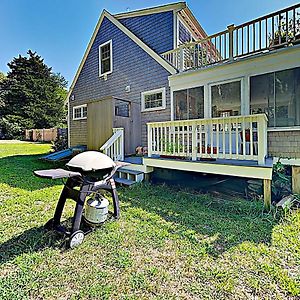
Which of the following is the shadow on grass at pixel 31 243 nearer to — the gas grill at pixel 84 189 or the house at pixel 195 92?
the gas grill at pixel 84 189

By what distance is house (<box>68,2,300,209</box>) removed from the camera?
16.8ft

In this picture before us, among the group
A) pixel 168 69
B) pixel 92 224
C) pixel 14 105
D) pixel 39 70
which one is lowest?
pixel 92 224

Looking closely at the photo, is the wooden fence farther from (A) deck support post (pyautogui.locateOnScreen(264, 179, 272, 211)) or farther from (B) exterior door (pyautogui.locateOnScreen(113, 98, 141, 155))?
(A) deck support post (pyautogui.locateOnScreen(264, 179, 272, 211))

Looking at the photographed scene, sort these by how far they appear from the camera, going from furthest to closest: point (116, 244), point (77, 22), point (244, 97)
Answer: point (77, 22) < point (244, 97) < point (116, 244)

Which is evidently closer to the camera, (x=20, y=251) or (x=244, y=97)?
(x=20, y=251)

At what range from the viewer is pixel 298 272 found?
240 centimetres

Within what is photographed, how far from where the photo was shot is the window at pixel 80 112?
11578 millimetres

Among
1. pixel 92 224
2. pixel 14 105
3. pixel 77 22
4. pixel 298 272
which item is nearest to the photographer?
pixel 298 272

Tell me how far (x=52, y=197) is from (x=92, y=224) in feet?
7.58

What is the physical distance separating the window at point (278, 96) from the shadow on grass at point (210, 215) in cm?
241

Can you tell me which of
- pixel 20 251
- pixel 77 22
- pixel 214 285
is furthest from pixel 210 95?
pixel 77 22

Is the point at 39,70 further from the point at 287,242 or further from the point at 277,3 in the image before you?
the point at 287,242

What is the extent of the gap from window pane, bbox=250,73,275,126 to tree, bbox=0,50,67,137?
86.2ft

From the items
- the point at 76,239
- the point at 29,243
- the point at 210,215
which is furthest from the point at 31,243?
the point at 210,215
